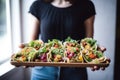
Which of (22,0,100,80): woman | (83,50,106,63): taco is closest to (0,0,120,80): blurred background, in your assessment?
(22,0,100,80): woman

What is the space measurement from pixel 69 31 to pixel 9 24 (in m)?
0.50

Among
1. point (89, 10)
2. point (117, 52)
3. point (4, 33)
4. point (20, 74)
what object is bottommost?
point (20, 74)

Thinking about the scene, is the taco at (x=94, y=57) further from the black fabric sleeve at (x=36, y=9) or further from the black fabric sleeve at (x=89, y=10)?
the black fabric sleeve at (x=36, y=9)

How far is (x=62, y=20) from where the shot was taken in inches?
49.1

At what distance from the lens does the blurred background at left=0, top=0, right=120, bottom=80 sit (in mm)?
1363

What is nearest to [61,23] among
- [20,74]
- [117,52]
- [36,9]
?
[36,9]

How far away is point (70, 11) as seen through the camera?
4.12 ft

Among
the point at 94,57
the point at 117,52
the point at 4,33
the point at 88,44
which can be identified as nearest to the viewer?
the point at 94,57

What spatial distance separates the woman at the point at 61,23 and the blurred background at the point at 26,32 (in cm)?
13

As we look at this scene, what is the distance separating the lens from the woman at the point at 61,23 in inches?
48.6

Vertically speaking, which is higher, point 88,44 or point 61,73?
point 88,44

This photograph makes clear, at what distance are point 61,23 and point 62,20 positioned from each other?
0.05 feet

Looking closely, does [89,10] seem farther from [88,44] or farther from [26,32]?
[26,32]

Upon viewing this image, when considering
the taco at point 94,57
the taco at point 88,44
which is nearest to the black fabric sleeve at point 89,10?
the taco at point 88,44
